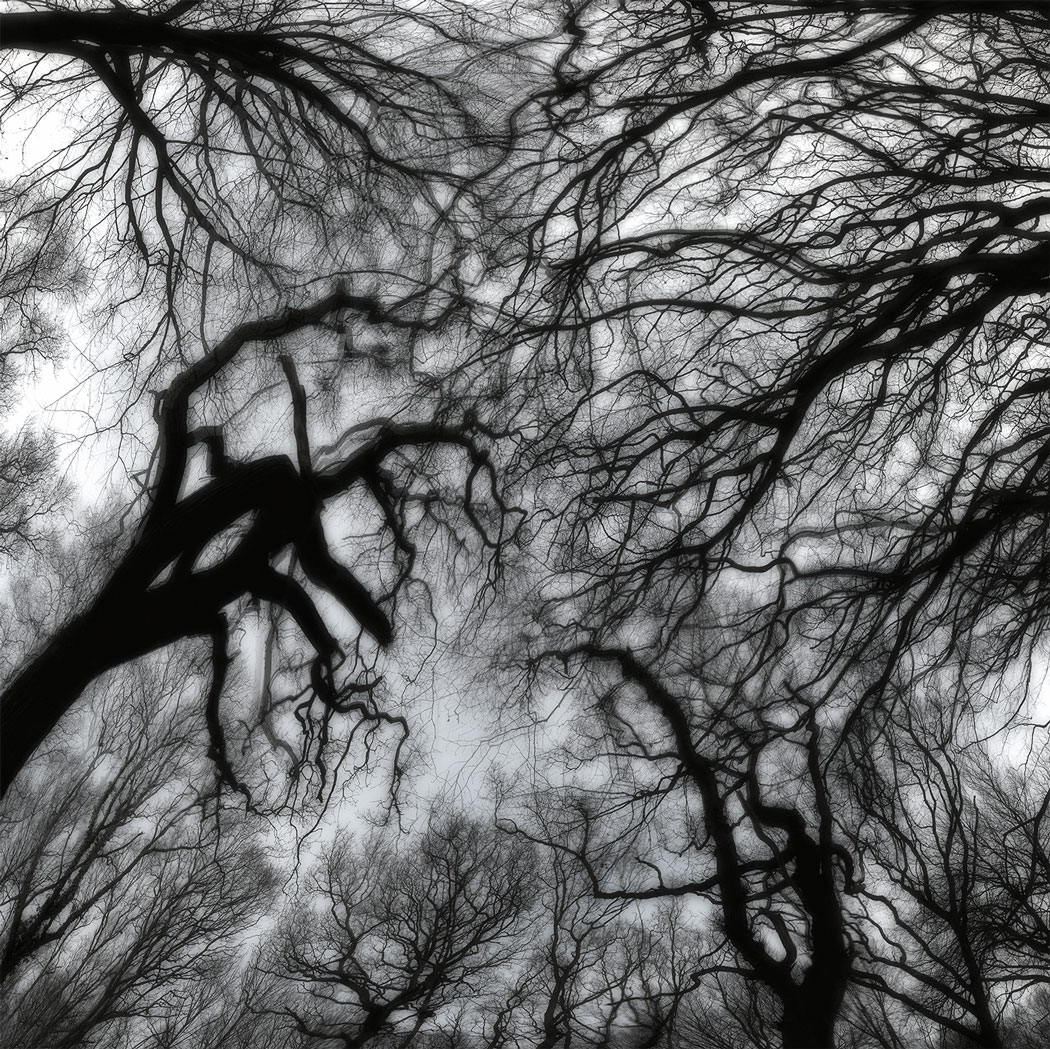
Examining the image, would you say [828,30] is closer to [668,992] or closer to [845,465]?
[845,465]

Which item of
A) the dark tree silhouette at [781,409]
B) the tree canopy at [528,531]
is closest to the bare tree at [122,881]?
the tree canopy at [528,531]

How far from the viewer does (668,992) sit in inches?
180

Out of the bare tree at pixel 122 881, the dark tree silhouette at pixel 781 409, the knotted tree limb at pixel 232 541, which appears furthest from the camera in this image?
the knotted tree limb at pixel 232 541

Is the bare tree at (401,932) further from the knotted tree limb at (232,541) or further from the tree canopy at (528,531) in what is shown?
the knotted tree limb at (232,541)

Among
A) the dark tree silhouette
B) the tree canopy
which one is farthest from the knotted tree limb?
the dark tree silhouette

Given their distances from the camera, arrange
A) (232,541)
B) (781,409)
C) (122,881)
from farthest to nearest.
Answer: (232,541) → (122,881) → (781,409)

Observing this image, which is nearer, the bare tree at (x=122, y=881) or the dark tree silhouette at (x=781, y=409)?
the dark tree silhouette at (x=781, y=409)

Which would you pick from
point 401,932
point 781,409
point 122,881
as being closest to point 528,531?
point 781,409

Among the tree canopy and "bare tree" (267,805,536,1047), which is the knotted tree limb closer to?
the tree canopy

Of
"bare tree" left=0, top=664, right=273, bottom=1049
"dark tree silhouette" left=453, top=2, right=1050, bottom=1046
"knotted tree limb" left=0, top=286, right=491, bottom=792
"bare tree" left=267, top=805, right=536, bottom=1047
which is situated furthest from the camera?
"knotted tree limb" left=0, top=286, right=491, bottom=792

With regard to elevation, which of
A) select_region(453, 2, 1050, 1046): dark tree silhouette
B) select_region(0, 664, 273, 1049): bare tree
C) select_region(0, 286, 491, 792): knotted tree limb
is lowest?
select_region(0, 664, 273, 1049): bare tree

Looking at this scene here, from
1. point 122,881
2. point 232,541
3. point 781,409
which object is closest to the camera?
point 781,409

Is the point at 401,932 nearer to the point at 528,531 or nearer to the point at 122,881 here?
the point at 122,881

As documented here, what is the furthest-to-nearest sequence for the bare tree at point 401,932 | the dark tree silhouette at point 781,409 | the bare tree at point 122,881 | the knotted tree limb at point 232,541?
1. the knotted tree limb at point 232,541
2. the bare tree at point 401,932
3. the bare tree at point 122,881
4. the dark tree silhouette at point 781,409
